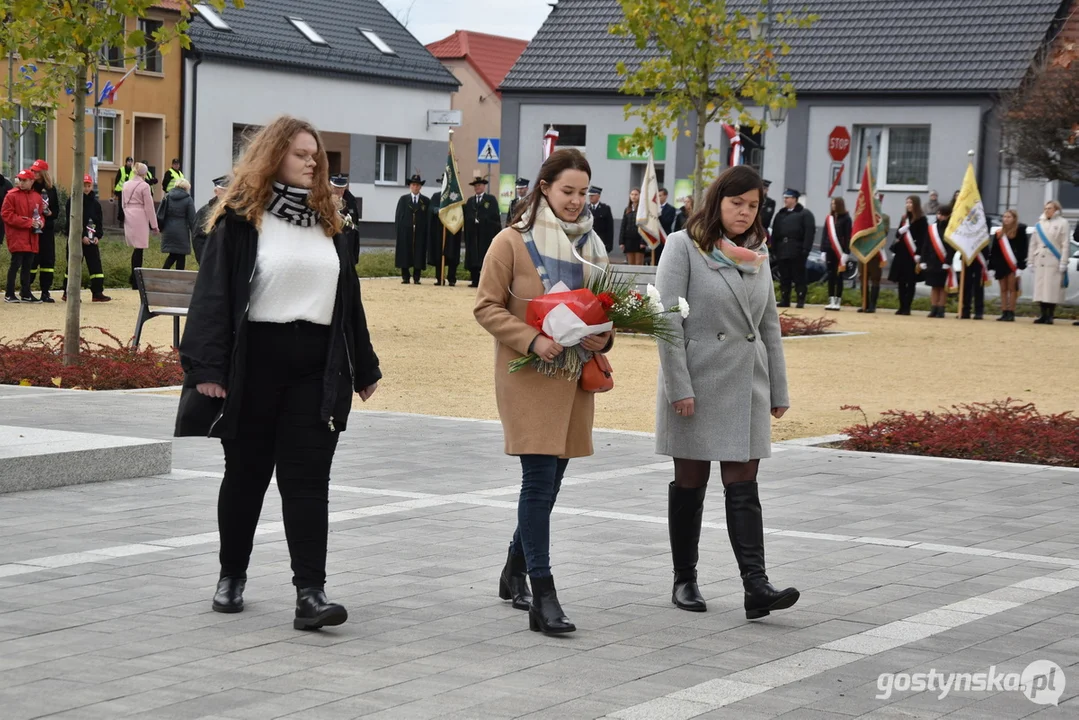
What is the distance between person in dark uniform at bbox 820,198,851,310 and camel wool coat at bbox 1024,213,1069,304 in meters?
3.33

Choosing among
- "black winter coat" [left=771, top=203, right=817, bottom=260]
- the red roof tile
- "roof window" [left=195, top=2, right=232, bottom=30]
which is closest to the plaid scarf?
"black winter coat" [left=771, top=203, right=817, bottom=260]

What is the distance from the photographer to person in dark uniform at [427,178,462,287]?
30938 mm

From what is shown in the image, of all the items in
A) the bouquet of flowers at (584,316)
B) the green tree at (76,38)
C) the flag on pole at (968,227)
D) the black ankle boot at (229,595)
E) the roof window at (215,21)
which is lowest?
the black ankle boot at (229,595)

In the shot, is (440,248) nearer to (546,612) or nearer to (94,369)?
(94,369)

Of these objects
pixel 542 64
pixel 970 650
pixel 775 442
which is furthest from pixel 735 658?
pixel 542 64

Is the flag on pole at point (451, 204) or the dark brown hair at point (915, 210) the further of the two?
the flag on pole at point (451, 204)

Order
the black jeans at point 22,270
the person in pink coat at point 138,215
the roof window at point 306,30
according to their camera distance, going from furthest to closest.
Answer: the roof window at point 306,30 → the person in pink coat at point 138,215 → the black jeans at point 22,270

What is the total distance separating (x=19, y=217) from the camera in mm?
22234

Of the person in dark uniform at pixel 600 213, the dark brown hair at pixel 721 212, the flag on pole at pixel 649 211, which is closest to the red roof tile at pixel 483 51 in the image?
the person in dark uniform at pixel 600 213

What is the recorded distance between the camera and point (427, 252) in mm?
31094

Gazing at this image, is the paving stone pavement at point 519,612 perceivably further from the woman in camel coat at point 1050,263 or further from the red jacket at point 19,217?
the woman in camel coat at point 1050,263

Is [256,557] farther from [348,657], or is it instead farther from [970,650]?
[970,650]

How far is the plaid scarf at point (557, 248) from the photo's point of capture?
20.4 ft

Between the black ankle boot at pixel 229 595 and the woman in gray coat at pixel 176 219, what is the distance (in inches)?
699
